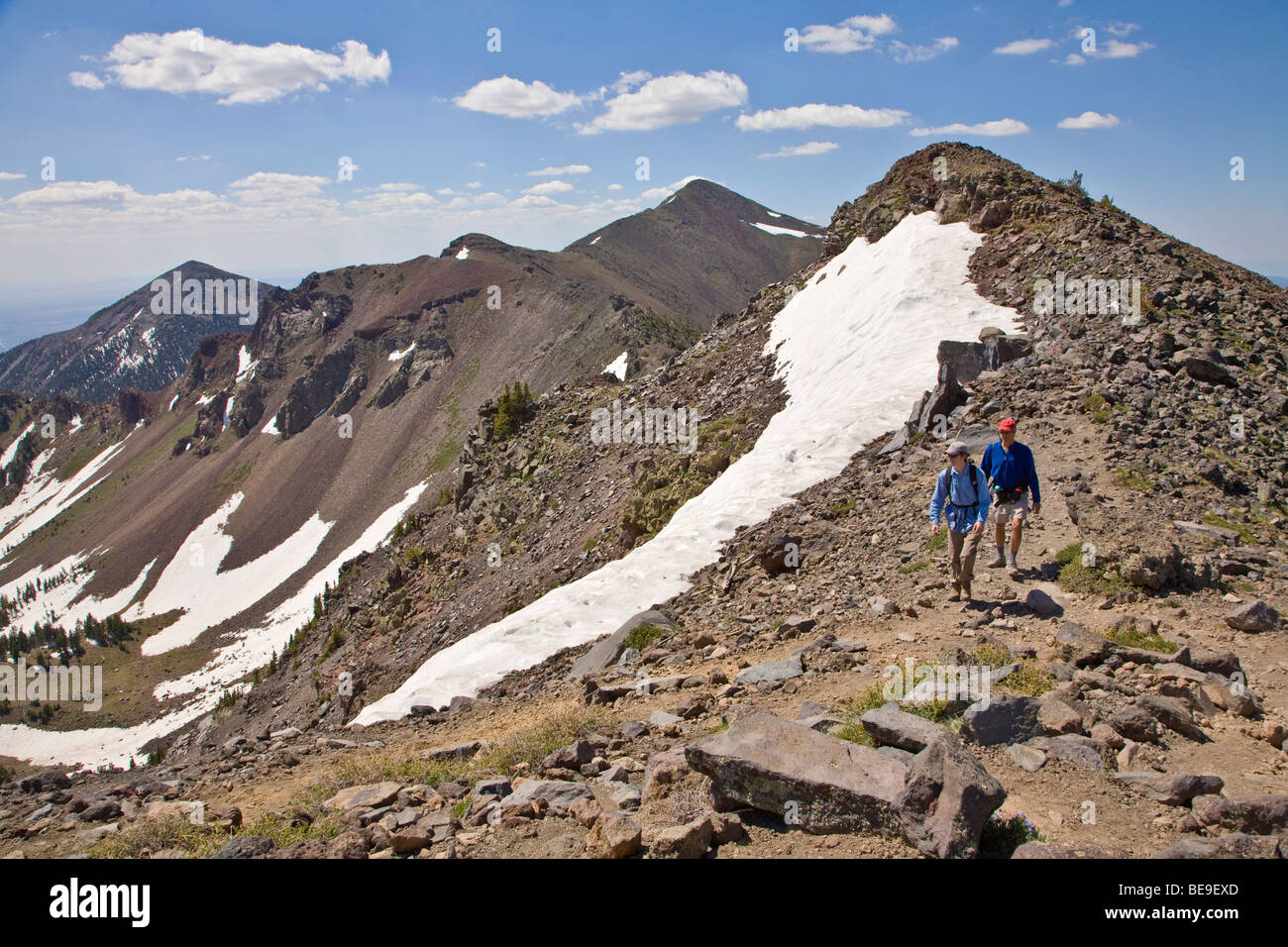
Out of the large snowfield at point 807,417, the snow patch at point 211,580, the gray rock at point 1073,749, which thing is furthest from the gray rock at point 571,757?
the snow patch at point 211,580

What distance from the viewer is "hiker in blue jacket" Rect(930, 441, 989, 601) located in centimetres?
1101

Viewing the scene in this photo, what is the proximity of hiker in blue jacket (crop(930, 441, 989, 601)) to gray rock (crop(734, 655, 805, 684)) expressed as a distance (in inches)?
125

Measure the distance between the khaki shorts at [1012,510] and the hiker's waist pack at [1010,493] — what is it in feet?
0.18

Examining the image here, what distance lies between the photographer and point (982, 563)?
1240 cm

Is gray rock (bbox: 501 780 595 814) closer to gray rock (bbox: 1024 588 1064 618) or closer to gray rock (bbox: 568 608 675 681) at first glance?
gray rock (bbox: 568 608 675 681)

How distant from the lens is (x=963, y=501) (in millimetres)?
11117

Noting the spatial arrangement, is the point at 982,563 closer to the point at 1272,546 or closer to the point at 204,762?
the point at 1272,546

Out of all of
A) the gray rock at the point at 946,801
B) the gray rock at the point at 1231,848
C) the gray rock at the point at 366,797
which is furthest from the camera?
the gray rock at the point at 366,797

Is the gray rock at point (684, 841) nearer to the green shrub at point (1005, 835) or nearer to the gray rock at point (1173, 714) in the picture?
the green shrub at point (1005, 835)

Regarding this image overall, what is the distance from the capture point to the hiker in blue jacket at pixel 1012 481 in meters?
11.6

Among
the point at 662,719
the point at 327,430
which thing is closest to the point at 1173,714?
the point at 662,719

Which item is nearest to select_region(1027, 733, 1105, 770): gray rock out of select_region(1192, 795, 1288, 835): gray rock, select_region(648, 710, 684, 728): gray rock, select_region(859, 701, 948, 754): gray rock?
select_region(1192, 795, 1288, 835): gray rock
